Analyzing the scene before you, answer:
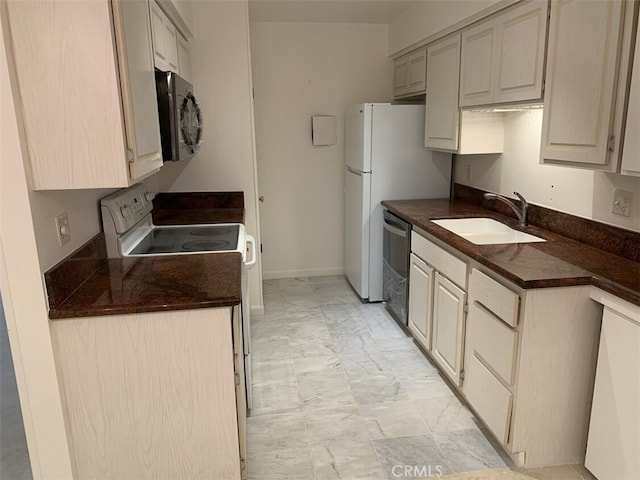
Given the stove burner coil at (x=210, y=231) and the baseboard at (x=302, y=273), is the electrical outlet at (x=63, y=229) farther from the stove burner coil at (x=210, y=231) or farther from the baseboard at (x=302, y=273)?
the baseboard at (x=302, y=273)

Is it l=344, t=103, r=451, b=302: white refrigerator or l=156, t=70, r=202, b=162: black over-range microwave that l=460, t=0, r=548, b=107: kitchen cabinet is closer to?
l=344, t=103, r=451, b=302: white refrigerator

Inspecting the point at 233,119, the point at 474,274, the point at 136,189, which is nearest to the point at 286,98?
the point at 233,119

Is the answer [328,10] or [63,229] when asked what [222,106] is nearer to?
[328,10]

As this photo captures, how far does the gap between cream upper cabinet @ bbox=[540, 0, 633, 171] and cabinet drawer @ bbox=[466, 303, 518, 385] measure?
0.78m

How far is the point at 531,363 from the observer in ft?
6.44

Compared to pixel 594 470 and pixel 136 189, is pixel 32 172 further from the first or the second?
pixel 594 470

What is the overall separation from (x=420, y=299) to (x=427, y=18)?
6.58 ft

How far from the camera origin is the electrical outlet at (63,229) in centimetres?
166

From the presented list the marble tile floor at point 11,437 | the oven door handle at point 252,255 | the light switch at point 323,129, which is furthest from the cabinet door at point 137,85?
the light switch at point 323,129

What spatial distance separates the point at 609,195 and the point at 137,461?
2.39 m

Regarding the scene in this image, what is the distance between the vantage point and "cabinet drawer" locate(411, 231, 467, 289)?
2.45 m

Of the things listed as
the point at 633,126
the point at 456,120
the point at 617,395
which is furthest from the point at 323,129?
the point at 617,395

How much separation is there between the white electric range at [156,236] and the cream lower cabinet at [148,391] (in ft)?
1.92

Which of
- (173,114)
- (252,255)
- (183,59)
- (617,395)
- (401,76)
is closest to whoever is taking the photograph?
(617,395)
